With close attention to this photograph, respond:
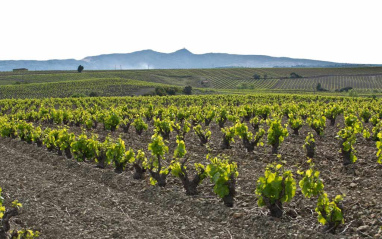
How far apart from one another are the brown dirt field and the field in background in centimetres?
7329

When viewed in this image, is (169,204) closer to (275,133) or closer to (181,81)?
(275,133)

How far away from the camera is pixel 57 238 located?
7227mm

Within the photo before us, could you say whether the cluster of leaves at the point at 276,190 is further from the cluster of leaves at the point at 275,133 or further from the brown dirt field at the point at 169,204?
the cluster of leaves at the point at 275,133

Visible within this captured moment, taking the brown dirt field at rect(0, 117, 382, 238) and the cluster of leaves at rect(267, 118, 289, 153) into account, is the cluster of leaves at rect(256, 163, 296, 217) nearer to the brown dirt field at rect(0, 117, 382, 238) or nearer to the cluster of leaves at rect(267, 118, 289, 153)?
the brown dirt field at rect(0, 117, 382, 238)

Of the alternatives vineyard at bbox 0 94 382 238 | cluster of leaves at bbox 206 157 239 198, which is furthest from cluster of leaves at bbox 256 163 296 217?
cluster of leaves at bbox 206 157 239 198

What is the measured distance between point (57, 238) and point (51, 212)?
4.57ft

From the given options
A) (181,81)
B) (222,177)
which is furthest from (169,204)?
(181,81)

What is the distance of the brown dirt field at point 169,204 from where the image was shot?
732 cm

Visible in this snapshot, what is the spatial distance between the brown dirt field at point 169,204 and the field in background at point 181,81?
73290 millimetres

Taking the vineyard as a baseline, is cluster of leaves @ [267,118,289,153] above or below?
above

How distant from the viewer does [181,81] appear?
425 ft

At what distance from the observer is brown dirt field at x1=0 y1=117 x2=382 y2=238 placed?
7.32 metres

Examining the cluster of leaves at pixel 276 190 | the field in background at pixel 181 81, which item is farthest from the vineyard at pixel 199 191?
the field in background at pixel 181 81

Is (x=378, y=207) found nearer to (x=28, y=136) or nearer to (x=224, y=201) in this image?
(x=224, y=201)
